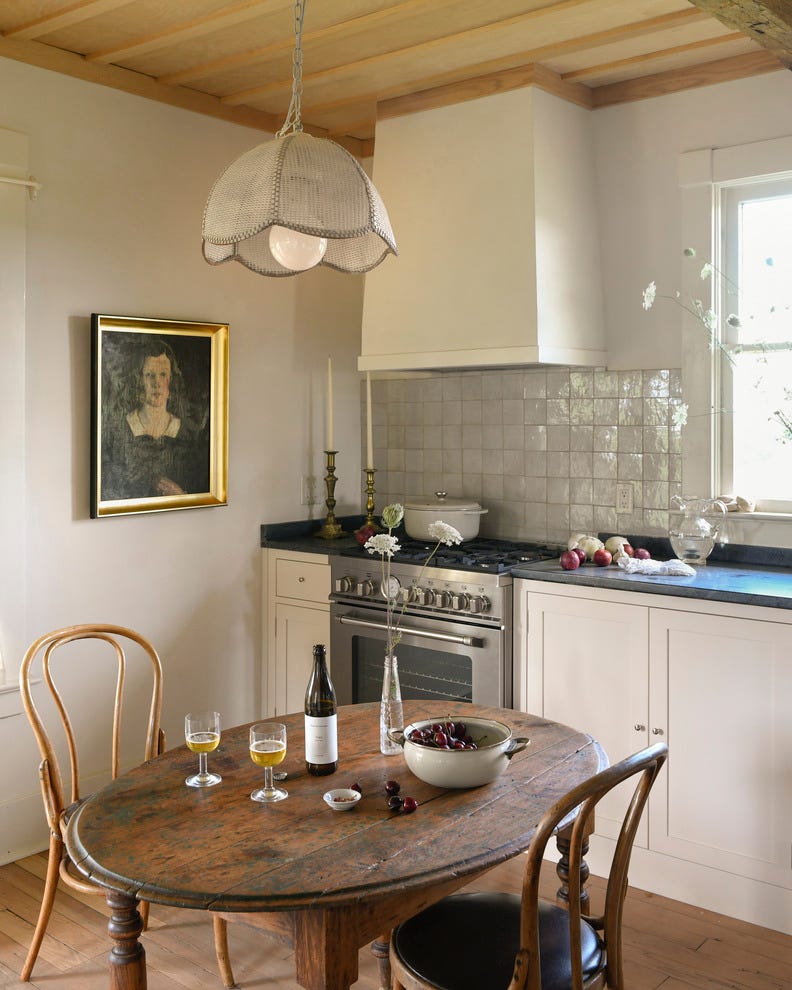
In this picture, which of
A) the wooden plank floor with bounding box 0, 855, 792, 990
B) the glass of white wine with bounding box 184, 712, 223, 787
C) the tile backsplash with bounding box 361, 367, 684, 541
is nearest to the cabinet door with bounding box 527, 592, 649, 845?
the wooden plank floor with bounding box 0, 855, 792, 990

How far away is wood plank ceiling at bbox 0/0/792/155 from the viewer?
2992 millimetres

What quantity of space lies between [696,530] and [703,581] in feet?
1.04

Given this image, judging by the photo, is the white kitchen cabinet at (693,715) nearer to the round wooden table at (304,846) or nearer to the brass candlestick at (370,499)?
the round wooden table at (304,846)

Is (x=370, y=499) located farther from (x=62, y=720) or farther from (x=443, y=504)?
(x=62, y=720)

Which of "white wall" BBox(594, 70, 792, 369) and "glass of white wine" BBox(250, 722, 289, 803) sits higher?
"white wall" BBox(594, 70, 792, 369)

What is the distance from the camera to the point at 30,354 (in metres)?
3.33

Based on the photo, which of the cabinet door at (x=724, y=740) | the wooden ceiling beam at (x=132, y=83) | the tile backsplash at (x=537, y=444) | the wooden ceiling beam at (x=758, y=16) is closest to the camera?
the wooden ceiling beam at (x=758, y=16)

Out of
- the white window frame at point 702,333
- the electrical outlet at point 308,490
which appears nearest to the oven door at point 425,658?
the electrical outlet at point 308,490

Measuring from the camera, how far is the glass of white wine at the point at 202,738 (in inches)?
80.4

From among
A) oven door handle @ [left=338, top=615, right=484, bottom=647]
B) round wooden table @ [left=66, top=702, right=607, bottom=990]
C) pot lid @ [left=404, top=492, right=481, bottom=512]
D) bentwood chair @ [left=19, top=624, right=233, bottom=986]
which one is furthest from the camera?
pot lid @ [left=404, top=492, right=481, bottom=512]

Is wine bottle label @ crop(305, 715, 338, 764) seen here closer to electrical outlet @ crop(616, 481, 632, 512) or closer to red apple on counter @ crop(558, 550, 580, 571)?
red apple on counter @ crop(558, 550, 580, 571)

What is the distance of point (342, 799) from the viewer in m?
1.93

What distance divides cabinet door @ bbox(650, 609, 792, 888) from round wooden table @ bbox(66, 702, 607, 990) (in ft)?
2.97

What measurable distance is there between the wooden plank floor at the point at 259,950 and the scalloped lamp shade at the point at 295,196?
1964 millimetres
